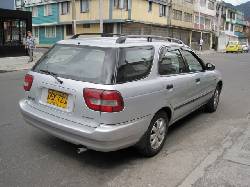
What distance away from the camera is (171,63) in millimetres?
5418

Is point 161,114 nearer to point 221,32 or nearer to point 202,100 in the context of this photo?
point 202,100

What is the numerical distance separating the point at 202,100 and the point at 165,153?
6.63 ft

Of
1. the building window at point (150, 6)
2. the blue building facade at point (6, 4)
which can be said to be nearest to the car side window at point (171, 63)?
the blue building facade at point (6, 4)

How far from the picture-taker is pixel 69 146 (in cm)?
513

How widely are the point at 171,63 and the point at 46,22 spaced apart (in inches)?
1559

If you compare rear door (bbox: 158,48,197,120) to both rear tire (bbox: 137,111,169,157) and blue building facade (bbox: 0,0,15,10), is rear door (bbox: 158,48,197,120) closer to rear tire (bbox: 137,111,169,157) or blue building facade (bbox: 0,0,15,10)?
rear tire (bbox: 137,111,169,157)

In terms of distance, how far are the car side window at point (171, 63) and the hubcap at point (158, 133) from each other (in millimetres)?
715

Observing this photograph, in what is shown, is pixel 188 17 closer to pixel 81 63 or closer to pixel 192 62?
pixel 192 62

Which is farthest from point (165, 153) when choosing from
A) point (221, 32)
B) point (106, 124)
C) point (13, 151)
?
point (221, 32)

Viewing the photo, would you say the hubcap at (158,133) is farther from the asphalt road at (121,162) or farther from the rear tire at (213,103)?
the rear tire at (213,103)

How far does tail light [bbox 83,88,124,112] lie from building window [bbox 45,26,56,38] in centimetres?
3952

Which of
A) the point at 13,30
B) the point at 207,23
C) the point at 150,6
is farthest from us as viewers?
the point at 207,23

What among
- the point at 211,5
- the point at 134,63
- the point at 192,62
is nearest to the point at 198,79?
the point at 192,62

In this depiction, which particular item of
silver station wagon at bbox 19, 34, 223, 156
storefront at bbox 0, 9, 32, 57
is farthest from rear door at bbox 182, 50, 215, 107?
storefront at bbox 0, 9, 32, 57
